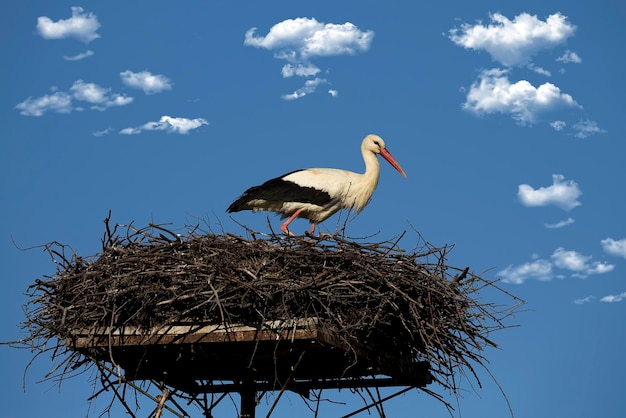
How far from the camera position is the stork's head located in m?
9.66

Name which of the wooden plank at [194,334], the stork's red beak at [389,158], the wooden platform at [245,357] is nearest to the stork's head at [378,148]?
the stork's red beak at [389,158]

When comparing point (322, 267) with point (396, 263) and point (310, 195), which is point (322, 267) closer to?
point (396, 263)

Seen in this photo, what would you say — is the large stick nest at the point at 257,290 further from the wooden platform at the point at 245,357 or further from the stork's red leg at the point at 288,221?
the stork's red leg at the point at 288,221

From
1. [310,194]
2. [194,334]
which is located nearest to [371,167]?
[310,194]

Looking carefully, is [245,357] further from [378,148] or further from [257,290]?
[378,148]

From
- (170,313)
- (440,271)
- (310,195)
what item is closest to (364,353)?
(440,271)

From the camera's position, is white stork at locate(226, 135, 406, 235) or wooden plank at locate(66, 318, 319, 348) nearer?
wooden plank at locate(66, 318, 319, 348)

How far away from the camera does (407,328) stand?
6.28 metres

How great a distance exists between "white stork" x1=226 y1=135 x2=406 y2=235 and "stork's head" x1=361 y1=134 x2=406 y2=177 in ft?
1.73

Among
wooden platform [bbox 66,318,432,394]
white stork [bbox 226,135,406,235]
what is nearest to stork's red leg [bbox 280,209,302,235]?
white stork [bbox 226,135,406,235]

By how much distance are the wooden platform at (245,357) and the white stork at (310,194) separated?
72.0 inches

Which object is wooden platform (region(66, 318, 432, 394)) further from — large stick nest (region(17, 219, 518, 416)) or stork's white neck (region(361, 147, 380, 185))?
stork's white neck (region(361, 147, 380, 185))

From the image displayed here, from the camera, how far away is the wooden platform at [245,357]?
596cm

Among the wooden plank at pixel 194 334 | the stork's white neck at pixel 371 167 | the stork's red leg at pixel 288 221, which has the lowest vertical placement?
the wooden plank at pixel 194 334
